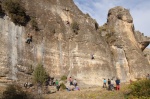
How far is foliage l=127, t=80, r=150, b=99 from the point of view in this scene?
1883 cm

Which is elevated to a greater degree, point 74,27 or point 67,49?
point 74,27

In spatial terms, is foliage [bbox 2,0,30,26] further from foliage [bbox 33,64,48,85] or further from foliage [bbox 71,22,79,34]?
foliage [bbox 71,22,79,34]

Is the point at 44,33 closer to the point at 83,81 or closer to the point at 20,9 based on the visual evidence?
the point at 20,9

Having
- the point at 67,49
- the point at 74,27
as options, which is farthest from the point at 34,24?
the point at 74,27

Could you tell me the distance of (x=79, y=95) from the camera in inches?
875

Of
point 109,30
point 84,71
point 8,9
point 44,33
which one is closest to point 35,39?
point 44,33

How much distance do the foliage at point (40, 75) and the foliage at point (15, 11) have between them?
488 centimetres

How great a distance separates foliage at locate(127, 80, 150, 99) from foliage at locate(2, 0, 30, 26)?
13.1 m

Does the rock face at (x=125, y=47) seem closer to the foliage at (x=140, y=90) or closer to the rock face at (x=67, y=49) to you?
the rock face at (x=67, y=49)

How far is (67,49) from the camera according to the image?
3148 centimetres

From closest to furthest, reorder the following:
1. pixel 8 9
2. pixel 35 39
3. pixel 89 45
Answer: pixel 8 9, pixel 35 39, pixel 89 45

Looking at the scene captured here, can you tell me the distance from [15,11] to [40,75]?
689cm

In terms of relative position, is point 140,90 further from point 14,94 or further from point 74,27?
point 74,27

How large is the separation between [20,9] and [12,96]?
35.2 ft
